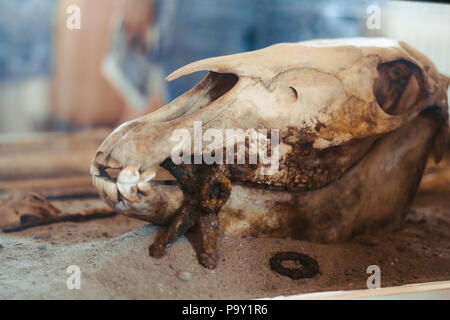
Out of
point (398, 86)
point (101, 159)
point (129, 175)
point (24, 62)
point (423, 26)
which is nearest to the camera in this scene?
point (129, 175)

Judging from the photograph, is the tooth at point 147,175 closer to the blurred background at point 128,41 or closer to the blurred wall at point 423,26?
the blurred wall at point 423,26

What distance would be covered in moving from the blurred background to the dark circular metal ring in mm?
2287

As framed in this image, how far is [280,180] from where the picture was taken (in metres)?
2.02

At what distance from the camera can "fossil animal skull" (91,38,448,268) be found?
5.98ft

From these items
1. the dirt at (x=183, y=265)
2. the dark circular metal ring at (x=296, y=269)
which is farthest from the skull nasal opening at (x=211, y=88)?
the dark circular metal ring at (x=296, y=269)

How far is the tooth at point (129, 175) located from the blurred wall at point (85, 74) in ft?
12.1

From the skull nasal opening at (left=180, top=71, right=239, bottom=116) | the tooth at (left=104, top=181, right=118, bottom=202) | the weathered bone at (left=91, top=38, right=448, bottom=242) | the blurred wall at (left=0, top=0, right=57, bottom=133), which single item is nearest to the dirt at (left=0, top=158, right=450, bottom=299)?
the weathered bone at (left=91, top=38, right=448, bottom=242)

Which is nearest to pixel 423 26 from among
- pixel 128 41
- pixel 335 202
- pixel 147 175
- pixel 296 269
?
pixel 335 202

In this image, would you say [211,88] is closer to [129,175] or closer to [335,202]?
[129,175]

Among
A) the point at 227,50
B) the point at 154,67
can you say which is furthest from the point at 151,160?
the point at 154,67

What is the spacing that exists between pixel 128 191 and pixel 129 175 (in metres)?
0.07

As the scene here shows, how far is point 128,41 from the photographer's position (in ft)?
16.7

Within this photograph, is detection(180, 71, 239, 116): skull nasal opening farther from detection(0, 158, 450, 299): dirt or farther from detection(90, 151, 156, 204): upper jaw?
detection(0, 158, 450, 299): dirt
